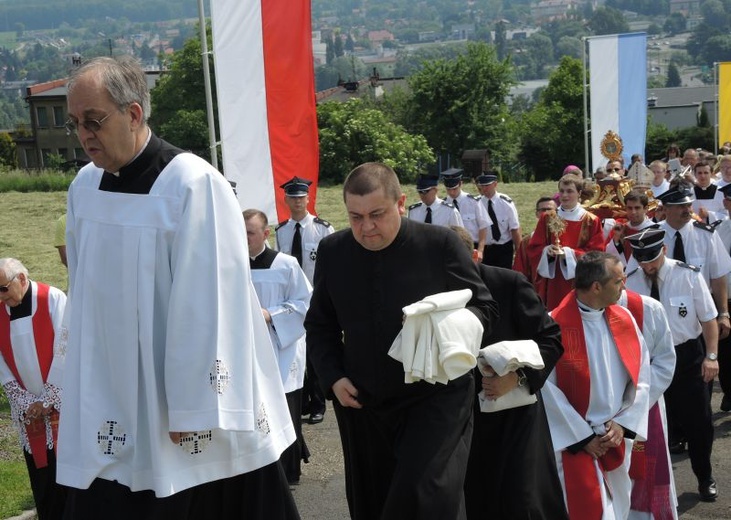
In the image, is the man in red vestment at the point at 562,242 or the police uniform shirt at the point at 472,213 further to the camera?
the police uniform shirt at the point at 472,213

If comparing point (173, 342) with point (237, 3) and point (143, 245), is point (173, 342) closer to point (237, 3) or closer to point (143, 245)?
point (143, 245)

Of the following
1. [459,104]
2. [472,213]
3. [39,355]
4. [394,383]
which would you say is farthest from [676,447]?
[459,104]

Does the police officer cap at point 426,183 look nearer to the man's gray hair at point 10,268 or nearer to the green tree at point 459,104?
the man's gray hair at point 10,268

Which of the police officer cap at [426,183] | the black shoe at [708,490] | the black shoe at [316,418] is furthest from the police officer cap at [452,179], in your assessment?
the black shoe at [708,490]

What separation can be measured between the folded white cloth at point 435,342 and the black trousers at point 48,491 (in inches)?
116

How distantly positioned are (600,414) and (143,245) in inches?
123

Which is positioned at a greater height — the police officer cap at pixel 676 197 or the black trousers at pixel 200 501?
the police officer cap at pixel 676 197

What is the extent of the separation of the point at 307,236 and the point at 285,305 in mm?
3003

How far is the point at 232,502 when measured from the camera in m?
3.96

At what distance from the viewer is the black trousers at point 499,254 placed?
14.6m

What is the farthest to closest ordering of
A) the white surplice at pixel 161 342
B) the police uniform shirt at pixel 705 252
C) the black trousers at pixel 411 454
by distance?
1. the police uniform shirt at pixel 705 252
2. the black trousers at pixel 411 454
3. the white surplice at pixel 161 342

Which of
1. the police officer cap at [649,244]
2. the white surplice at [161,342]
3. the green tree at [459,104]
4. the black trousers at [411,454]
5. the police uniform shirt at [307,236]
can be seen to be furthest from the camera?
the green tree at [459,104]

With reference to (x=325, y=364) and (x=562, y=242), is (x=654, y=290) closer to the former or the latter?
(x=562, y=242)

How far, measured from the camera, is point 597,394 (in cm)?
585
